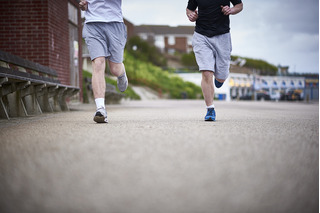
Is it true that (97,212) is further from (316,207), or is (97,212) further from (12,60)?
(12,60)

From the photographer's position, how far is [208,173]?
2.54 m

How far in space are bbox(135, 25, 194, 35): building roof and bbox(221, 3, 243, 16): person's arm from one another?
323 ft

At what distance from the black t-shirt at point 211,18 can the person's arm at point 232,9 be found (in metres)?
0.07

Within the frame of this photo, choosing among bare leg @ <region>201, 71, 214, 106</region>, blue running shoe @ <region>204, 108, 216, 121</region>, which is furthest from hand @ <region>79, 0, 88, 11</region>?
blue running shoe @ <region>204, 108, 216, 121</region>

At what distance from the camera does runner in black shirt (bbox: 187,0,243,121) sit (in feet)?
20.8

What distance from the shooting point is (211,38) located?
6.36m

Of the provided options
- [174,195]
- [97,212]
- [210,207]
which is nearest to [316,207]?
[210,207]

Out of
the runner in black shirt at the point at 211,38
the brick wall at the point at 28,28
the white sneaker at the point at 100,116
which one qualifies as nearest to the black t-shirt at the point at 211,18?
the runner in black shirt at the point at 211,38

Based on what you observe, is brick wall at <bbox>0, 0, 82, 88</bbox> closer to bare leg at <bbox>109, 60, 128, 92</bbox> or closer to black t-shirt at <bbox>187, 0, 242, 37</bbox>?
bare leg at <bbox>109, 60, 128, 92</bbox>

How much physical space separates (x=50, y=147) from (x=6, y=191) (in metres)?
1.04

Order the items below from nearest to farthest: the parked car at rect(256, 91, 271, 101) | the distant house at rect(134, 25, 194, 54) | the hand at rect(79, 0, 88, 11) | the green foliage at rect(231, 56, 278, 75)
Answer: the hand at rect(79, 0, 88, 11) < the parked car at rect(256, 91, 271, 101) < the green foliage at rect(231, 56, 278, 75) < the distant house at rect(134, 25, 194, 54)

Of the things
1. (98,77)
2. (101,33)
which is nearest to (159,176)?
(98,77)

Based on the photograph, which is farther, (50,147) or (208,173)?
(50,147)

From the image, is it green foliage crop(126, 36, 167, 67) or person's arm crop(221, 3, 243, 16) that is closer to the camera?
person's arm crop(221, 3, 243, 16)
